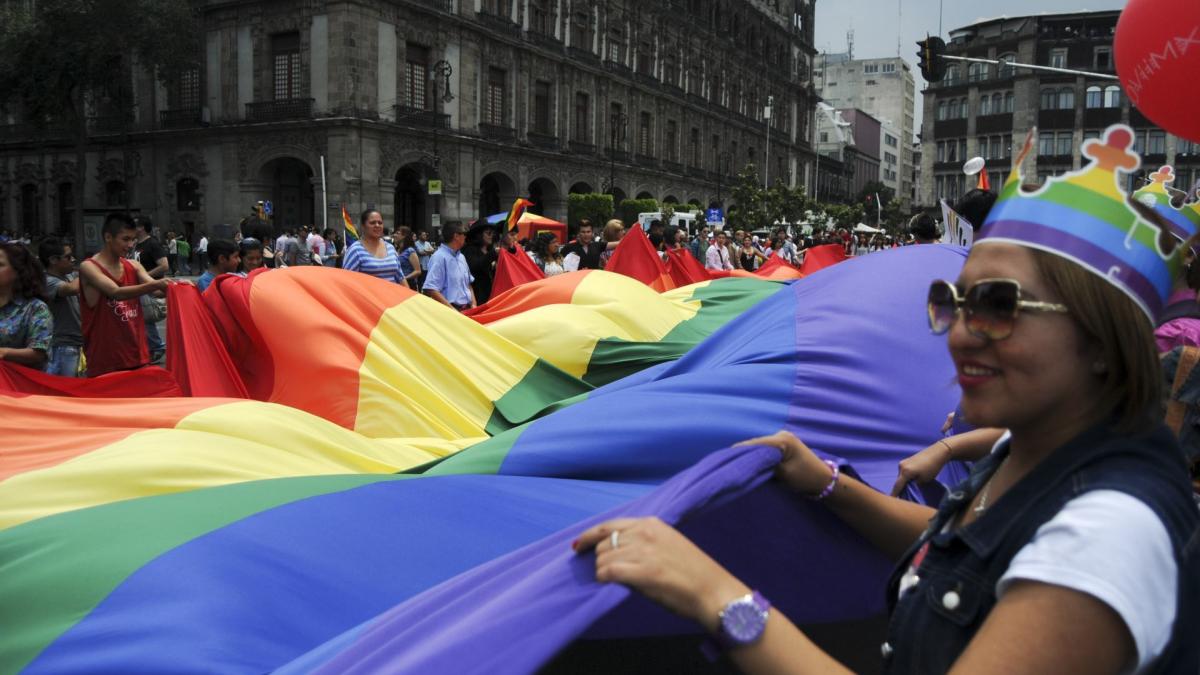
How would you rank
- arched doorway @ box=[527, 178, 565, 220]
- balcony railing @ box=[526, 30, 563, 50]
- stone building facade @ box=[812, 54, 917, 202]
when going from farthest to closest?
1. stone building facade @ box=[812, 54, 917, 202]
2. arched doorway @ box=[527, 178, 565, 220]
3. balcony railing @ box=[526, 30, 563, 50]

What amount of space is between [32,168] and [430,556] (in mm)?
44612

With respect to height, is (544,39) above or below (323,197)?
above

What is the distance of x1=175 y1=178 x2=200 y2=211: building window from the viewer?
3341 centimetres

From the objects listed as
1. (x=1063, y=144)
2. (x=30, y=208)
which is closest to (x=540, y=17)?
(x=30, y=208)

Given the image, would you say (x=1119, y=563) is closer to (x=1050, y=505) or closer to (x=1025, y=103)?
(x=1050, y=505)

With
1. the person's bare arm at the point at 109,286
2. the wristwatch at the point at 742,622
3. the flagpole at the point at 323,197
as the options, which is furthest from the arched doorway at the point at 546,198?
the wristwatch at the point at 742,622

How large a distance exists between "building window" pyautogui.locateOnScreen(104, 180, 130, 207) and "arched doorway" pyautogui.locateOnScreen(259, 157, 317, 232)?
7.01m

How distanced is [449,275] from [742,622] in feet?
25.7

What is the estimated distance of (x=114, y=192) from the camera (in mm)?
36969

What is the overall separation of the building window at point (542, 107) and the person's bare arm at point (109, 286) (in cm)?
3342

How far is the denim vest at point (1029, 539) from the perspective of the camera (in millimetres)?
1175

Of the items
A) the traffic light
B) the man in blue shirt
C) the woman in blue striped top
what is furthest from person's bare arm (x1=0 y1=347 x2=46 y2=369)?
the traffic light

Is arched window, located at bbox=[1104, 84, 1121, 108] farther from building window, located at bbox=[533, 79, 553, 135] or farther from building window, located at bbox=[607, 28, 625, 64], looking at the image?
building window, located at bbox=[533, 79, 553, 135]

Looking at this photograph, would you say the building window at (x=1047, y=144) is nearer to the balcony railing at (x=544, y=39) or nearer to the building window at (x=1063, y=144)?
the building window at (x=1063, y=144)
